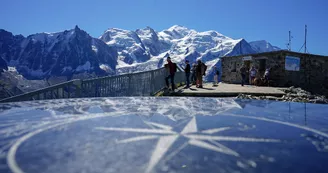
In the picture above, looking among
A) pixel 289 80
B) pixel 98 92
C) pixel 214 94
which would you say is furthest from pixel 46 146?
pixel 289 80

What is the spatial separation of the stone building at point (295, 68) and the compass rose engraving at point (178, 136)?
77.0ft

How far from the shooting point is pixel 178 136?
259cm

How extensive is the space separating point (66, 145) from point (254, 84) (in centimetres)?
2334

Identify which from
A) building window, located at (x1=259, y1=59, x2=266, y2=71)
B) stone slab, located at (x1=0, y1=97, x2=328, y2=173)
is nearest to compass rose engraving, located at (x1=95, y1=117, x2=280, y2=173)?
stone slab, located at (x1=0, y1=97, x2=328, y2=173)

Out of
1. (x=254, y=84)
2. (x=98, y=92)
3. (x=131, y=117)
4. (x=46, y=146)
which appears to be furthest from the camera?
(x=254, y=84)

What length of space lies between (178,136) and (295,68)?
82.7 ft

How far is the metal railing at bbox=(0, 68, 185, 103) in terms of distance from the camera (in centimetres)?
626

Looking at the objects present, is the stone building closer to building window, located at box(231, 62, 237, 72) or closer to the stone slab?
building window, located at box(231, 62, 237, 72)

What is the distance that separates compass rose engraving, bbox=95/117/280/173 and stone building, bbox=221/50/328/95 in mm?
23465

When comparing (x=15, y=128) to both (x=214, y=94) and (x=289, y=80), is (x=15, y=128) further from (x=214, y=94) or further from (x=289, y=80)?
(x=289, y=80)

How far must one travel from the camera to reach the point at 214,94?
14.0m

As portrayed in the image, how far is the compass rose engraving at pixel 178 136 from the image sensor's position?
210 centimetres

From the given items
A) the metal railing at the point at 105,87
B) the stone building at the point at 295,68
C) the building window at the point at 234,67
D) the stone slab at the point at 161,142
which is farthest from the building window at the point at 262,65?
the stone slab at the point at 161,142

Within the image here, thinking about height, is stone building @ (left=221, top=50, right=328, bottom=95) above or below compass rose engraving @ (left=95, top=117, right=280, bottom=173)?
above
